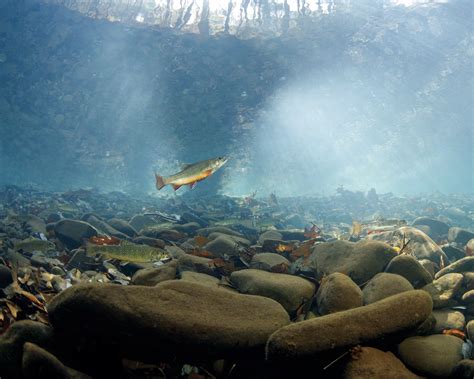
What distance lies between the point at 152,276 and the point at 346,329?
2.54 metres

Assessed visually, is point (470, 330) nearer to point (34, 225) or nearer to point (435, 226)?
point (34, 225)

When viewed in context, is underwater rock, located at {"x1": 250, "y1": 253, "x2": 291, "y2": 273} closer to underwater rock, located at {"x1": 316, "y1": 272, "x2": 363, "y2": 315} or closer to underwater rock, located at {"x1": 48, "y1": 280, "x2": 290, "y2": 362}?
underwater rock, located at {"x1": 316, "y1": 272, "x2": 363, "y2": 315}

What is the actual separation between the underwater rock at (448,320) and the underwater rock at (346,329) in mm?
806

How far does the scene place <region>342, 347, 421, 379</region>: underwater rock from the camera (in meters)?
2.62

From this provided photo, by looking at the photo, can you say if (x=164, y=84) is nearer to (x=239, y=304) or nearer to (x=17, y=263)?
(x=17, y=263)

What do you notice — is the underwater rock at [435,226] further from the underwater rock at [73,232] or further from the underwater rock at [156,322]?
the underwater rock at [73,232]

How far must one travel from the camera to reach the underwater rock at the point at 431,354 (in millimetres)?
2859

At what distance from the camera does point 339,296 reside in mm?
3414

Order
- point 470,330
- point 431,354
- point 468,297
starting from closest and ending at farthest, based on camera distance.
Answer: point 431,354 → point 470,330 → point 468,297

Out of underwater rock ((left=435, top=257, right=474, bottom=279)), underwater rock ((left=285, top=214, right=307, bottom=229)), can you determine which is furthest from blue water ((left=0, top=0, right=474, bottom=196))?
underwater rock ((left=435, top=257, right=474, bottom=279))

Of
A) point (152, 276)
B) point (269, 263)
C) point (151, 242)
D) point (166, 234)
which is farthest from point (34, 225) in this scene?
point (269, 263)

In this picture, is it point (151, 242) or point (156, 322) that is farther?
point (151, 242)

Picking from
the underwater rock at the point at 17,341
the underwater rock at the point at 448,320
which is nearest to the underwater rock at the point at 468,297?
the underwater rock at the point at 448,320

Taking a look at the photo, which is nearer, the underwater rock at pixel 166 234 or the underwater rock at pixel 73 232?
the underwater rock at pixel 73 232
